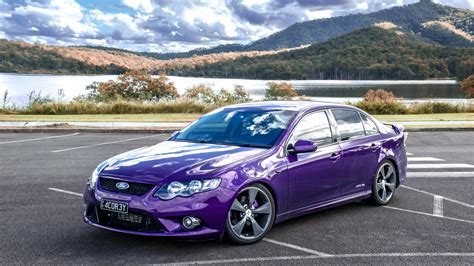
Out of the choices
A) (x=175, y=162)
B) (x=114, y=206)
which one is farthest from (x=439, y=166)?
(x=114, y=206)

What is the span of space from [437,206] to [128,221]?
4671 mm

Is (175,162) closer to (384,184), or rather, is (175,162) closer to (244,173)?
(244,173)

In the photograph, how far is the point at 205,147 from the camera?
633cm

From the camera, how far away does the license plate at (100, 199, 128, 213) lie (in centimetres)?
545

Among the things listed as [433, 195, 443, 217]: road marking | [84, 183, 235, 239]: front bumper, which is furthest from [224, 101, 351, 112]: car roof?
[433, 195, 443, 217]: road marking

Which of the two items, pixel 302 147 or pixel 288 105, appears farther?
pixel 288 105

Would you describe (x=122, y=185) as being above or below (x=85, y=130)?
above

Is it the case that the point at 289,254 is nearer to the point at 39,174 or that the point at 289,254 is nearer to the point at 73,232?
the point at 73,232

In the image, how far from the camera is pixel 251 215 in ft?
19.3

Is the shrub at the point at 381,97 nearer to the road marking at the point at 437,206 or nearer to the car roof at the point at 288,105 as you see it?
the road marking at the point at 437,206

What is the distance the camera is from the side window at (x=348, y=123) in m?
7.29

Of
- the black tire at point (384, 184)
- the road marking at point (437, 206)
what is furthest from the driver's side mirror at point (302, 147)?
the road marking at point (437, 206)

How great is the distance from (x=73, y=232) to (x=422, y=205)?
489cm

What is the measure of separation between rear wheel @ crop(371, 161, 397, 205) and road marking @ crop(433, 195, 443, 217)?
64cm
